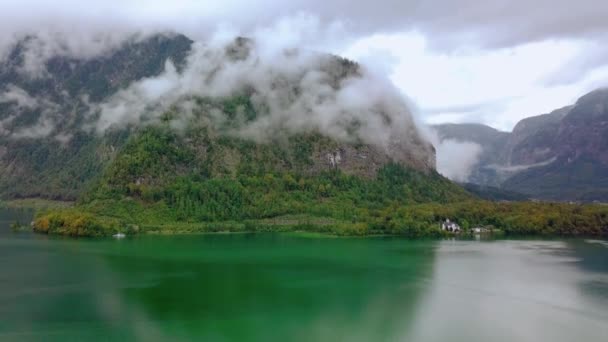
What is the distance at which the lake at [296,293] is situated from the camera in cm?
4044

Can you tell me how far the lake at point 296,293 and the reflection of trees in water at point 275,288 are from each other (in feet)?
0.46

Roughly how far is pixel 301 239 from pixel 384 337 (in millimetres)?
61974

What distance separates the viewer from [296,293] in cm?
5238

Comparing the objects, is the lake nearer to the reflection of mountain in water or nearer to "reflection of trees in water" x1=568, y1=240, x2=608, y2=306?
the reflection of mountain in water

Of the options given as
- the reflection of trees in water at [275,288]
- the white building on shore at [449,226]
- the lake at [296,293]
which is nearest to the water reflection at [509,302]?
the lake at [296,293]

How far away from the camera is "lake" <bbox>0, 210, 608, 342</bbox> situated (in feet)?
133

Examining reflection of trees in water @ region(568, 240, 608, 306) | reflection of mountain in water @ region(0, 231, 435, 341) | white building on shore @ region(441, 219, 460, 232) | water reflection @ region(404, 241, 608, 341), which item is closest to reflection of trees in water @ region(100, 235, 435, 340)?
reflection of mountain in water @ region(0, 231, 435, 341)

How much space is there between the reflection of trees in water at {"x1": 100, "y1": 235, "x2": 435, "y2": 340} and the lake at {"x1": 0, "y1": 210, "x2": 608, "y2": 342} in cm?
14

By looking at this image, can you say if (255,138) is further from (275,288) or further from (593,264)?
(275,288)

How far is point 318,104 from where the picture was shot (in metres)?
186

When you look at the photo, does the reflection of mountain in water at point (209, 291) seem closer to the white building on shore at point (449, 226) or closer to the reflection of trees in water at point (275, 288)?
the reflection of trees in water at point (275, 288)

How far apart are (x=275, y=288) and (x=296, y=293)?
2.86 m

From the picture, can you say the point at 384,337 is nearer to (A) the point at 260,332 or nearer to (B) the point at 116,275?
(A) the point at 260,332

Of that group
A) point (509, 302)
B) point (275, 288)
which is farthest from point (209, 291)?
point (509, 302)
